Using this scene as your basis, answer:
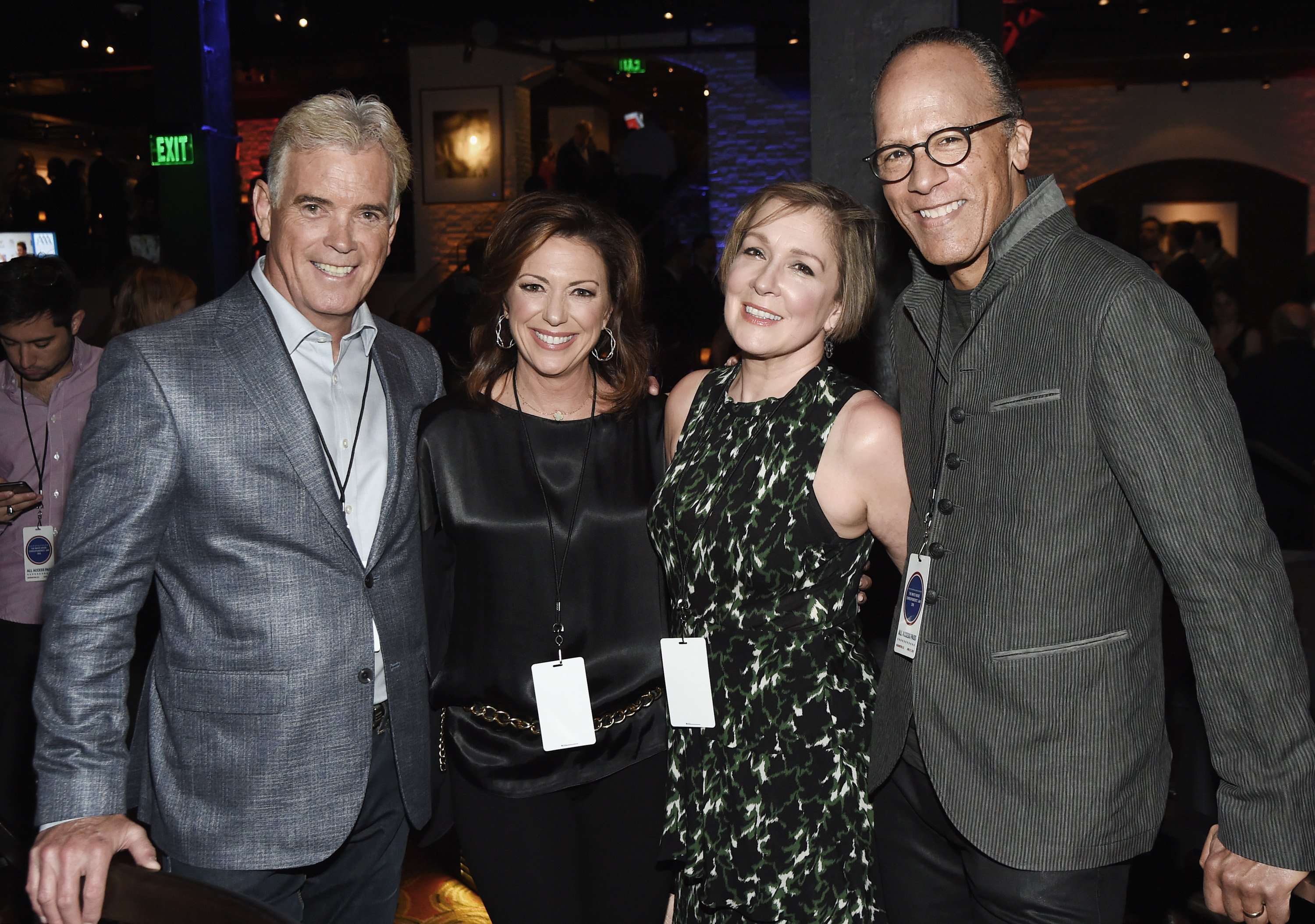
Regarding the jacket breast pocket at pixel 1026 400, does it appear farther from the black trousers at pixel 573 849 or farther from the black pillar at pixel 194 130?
the black pillar at pixel 194 130

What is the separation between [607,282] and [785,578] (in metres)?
0.80

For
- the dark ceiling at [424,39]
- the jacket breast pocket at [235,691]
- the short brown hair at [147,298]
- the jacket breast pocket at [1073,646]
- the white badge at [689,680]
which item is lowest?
the white badge at [689,680]

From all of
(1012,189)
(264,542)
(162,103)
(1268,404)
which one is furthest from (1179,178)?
(264,542)

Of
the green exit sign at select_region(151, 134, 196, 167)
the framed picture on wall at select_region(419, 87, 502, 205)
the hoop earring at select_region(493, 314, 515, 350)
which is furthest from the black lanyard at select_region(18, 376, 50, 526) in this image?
the framed picture on wall at select_region(419, 87, 502, 205)

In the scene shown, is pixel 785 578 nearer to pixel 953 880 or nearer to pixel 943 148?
pixel 953 880

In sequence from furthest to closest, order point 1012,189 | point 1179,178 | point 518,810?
point 1179,178 → point 518,810 → point 1012,189

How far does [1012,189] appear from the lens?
1.71 meters

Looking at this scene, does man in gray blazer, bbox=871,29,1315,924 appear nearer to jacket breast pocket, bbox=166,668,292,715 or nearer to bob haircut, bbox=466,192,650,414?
bob haircut, bbox=466,192,650,414

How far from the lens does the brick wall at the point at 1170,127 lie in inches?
429

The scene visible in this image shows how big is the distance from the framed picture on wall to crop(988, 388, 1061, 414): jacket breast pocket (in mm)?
12319

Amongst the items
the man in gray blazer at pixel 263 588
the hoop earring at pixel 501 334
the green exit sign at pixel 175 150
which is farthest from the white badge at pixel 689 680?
the green exit sign at pixel 175 150

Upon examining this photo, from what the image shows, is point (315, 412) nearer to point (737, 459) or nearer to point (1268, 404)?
point (737, 459)

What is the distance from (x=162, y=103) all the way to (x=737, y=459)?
8573 millimetres

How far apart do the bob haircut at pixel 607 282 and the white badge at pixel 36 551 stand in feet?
6.04
